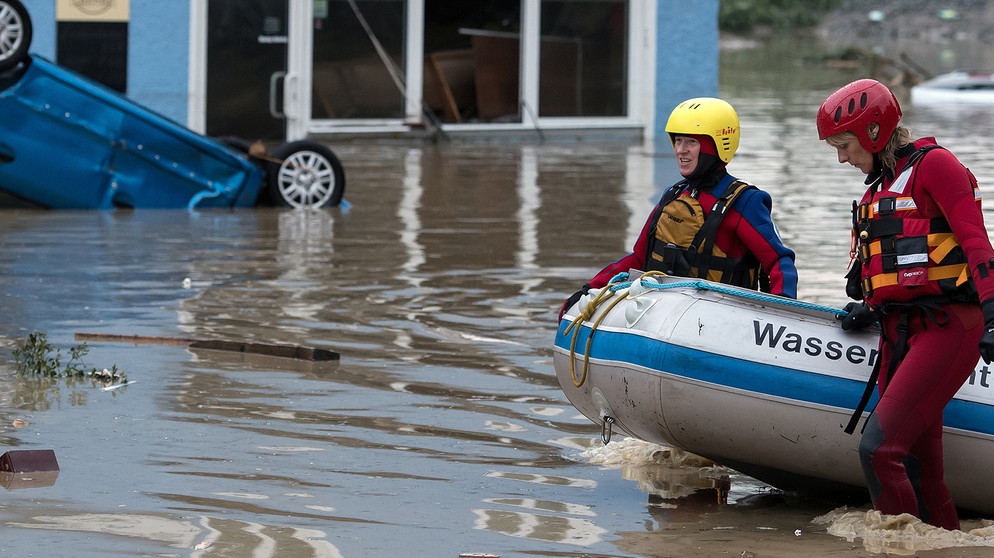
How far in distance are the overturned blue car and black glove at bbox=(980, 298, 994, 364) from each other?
401 inches

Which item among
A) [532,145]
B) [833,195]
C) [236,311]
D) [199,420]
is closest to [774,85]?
[532,145]

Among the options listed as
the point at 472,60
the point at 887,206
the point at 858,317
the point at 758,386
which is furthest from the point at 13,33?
the point at 472,60

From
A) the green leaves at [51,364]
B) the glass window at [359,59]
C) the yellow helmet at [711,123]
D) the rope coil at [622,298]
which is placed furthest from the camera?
the glass window at [359,59]

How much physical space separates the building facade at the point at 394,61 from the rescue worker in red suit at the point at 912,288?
16.1 metres

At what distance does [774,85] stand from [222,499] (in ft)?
117

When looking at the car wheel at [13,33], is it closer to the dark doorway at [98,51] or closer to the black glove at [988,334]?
the dark doorway at [98,51]

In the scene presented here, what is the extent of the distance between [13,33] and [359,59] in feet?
30.6

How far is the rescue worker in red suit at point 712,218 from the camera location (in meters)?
6.04

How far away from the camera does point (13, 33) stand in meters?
13.4

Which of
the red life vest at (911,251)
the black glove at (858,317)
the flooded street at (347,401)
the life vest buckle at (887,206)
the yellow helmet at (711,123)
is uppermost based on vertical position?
the yellow helmet at (711,123)

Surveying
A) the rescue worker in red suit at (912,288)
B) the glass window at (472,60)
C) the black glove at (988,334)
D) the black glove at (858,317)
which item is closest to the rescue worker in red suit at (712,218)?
the black glove at (858,317)

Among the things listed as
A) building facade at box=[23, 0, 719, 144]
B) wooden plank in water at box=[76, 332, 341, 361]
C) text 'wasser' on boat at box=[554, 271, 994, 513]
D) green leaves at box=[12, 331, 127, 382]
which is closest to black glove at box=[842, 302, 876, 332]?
text 'wasser' on boat at box=[554, 271, 994, 513]

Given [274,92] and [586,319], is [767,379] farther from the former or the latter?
[274,92]

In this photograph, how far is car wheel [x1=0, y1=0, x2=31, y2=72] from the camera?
43.9 feet
